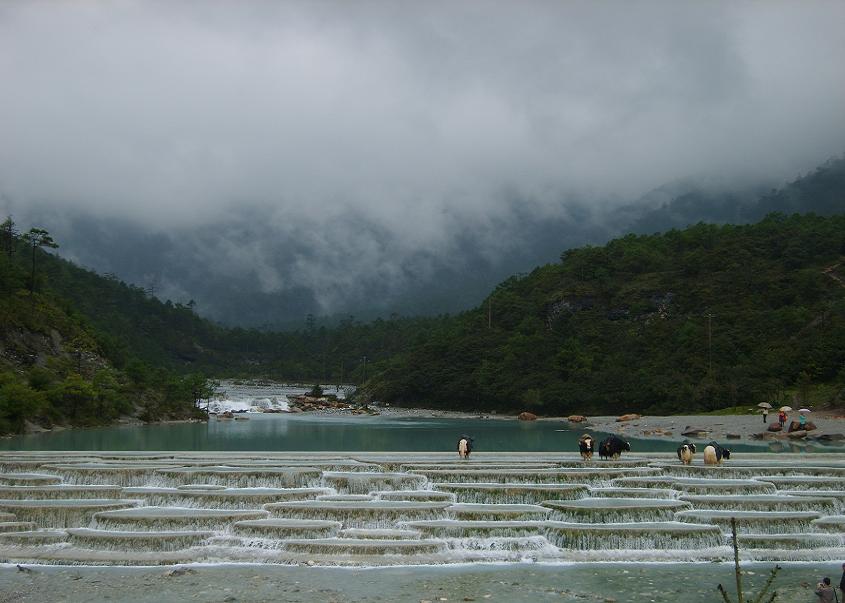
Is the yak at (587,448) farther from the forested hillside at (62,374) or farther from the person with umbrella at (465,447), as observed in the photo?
the forested hillside at (62,374)

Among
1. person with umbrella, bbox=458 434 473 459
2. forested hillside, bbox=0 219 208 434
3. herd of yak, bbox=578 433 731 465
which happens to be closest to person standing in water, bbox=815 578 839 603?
herd of yak, bbox=578 433 731 465

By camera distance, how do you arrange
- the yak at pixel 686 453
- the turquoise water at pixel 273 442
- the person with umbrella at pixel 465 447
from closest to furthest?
the yak at pixel 686 453 < the person with umbrella at pixel 465 447 < the turquoise water at pixel 273 442

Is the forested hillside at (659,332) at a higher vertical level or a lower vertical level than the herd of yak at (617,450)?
higher

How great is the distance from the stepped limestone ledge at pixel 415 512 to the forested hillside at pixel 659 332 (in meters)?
47.9

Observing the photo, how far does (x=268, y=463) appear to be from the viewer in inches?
1127

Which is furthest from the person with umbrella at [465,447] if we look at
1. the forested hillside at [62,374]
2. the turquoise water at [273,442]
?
the forested hillside at [62,374]

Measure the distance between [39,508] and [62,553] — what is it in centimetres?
330

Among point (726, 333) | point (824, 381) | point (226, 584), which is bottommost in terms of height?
point (226, 584)

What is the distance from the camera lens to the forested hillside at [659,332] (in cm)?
8106

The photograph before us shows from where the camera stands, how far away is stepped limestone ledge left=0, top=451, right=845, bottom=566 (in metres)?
17.9

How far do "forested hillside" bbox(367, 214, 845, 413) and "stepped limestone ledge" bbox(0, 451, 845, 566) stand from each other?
1885 inches

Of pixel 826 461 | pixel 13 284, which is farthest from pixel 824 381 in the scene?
pixel 13 284

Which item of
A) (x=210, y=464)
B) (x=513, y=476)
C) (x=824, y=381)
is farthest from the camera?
(x=824, y=381)

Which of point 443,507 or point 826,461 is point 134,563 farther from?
point 826,461
